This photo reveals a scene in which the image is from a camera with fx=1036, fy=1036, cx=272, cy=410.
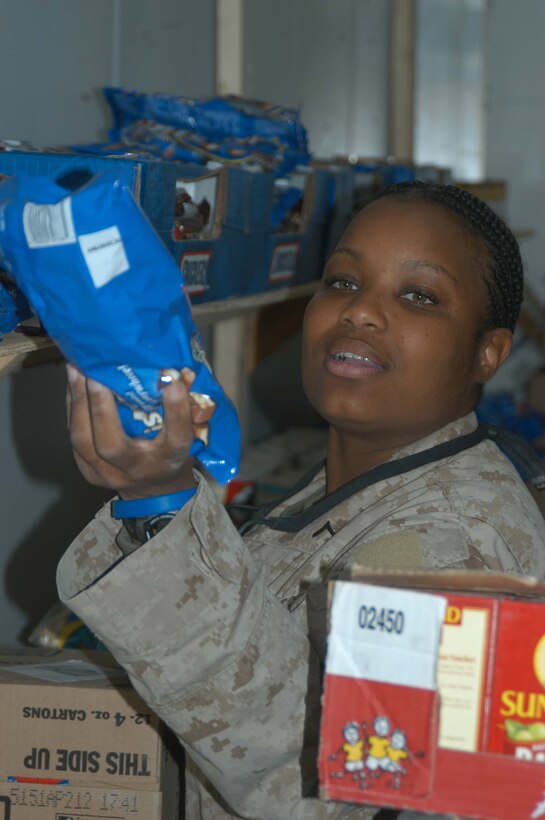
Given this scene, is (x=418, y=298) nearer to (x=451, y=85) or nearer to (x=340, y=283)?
(x=340, y=283)

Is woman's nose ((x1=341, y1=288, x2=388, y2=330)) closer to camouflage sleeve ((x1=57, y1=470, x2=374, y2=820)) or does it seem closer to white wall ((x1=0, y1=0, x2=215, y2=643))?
camouflage sleeve ((x1=57, y1=470, x2=374, y2=820))

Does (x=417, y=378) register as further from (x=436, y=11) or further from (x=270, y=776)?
(x=436, y=11)

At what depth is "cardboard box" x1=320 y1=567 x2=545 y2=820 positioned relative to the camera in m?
0.71

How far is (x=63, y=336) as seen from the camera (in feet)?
2.82

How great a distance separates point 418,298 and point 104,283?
51 centimetres

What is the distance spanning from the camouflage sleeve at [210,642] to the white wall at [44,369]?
1000mm

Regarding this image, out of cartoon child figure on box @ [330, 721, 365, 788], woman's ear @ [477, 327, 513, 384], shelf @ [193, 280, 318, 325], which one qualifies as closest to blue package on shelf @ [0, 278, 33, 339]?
shelf @ [193, 280, 318, 325]

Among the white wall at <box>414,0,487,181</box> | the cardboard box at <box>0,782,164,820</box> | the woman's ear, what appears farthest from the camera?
the white wall at <box>414,0,487,181</box>

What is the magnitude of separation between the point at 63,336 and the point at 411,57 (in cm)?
333

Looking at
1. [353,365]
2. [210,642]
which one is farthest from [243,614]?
[353,365]

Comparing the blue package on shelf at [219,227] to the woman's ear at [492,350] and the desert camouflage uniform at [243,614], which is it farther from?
the desert camouflage uniform at [243,614]

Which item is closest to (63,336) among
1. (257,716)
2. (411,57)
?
(257,716)

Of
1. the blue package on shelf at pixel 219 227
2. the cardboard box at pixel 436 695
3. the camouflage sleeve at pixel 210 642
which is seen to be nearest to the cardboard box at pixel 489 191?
the blue package on shelf at pixel 219 227

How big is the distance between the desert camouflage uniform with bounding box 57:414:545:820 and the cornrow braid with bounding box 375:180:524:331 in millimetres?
288
